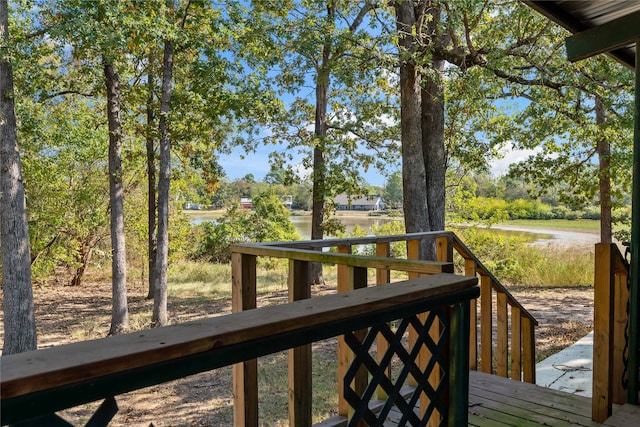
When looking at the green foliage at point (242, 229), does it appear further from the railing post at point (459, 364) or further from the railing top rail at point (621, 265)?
the railing post at point (459, 364)

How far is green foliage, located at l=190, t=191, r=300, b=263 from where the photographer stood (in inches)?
574

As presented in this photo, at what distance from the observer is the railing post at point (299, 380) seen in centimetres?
174

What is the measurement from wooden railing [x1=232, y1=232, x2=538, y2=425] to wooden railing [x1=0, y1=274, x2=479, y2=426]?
1.13 ft

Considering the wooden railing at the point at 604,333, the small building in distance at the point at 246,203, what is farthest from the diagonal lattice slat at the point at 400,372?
the small building in distance at the point at 246,203

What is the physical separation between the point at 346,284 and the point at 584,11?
2.32 meters

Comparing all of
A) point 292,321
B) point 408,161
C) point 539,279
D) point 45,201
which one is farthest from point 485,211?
point 292,321

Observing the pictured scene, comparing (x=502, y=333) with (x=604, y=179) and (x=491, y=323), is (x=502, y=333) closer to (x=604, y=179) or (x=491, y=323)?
(x=491, y=323)

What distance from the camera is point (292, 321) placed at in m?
0.86

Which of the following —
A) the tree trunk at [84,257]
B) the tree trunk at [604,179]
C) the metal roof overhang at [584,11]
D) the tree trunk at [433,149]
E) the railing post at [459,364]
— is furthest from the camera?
the tree trunk at [84,257]

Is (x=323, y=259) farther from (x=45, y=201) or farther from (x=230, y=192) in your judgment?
(x=230, y=192)

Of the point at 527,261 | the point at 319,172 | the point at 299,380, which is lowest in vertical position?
the point at 527,261

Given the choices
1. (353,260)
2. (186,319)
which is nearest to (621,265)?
(353,260)

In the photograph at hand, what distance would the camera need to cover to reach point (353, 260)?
175cm

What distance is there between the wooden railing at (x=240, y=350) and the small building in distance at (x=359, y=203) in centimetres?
996
